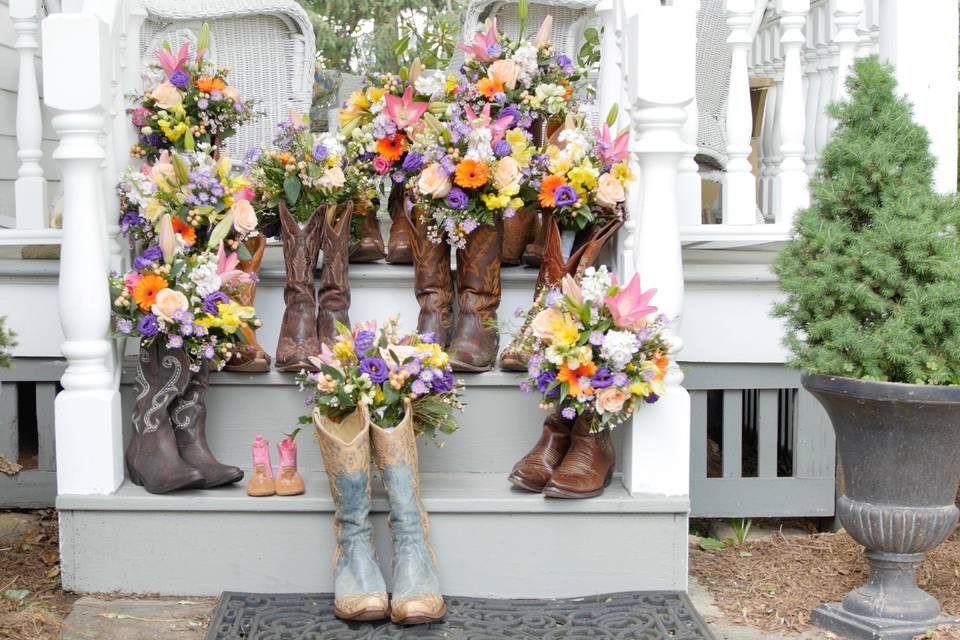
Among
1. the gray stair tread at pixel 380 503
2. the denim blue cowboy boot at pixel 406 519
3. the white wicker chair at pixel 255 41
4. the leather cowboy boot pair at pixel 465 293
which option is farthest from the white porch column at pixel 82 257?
the white wicker chair at pixel 255 41

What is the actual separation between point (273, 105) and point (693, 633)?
9.12ft

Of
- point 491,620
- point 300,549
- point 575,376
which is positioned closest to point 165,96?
point 300,549

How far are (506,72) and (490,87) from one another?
0.19ft

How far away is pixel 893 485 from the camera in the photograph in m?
2.14

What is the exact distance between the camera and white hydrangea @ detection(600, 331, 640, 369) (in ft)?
7.23

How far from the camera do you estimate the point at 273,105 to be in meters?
4.15

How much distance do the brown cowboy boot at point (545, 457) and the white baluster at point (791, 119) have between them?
0.85 meters

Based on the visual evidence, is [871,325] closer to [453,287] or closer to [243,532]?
[453,287]

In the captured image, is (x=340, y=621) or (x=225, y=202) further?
(x=225, y=202)

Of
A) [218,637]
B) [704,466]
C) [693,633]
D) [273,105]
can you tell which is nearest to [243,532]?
[218,637]

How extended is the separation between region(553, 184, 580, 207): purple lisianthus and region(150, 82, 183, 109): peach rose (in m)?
1.06

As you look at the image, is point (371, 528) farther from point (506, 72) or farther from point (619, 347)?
point (506, 72)

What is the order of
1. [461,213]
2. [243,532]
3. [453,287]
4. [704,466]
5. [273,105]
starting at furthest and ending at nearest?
1. [273,105]
2. [704,466]
3. [453,287]
4. [461,213]
5. [243,532]

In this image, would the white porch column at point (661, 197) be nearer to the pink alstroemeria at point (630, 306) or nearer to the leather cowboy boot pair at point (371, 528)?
the pink alstroemeria at point (630, 306)
